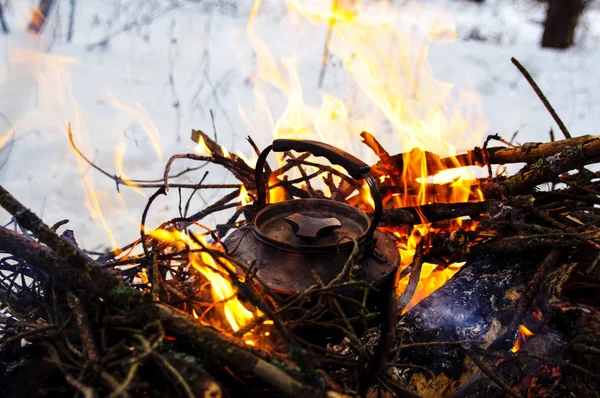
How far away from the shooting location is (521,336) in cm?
229

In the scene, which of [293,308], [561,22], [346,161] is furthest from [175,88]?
[561,22]

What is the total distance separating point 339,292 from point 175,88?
5247 mm

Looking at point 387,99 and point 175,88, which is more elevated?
point 387,99

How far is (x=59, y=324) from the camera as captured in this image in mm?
1498

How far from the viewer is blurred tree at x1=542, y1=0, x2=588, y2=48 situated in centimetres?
798

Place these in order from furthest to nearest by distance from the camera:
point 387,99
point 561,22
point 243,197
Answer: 1. point 561,22
2. point 387,99
3. point 243,197

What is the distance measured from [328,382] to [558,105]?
6.64 meters

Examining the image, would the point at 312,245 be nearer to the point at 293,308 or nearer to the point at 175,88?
the point at 293,308

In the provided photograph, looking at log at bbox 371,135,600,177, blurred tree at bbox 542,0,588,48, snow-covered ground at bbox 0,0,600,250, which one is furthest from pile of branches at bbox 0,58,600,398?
blurred tree at bbox 542,0,588,48

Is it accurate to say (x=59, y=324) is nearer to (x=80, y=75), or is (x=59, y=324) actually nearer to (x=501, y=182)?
(x=501, y=182)

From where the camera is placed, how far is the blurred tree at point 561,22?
26.2 feet

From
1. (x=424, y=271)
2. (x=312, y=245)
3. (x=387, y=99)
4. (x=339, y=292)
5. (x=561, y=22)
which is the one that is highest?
(x=561, y=22)

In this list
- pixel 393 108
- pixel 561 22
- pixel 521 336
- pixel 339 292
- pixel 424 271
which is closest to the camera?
pixel 339 292

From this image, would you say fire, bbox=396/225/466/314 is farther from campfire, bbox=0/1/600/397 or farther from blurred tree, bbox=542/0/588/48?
blurred tree, bbox=542/0/588/48
